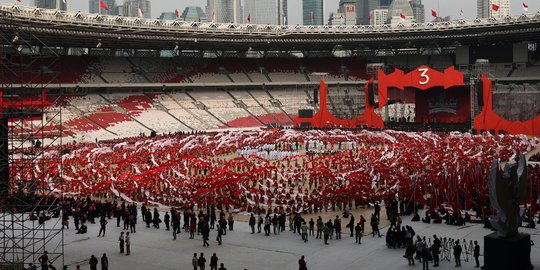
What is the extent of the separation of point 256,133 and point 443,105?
959 inches

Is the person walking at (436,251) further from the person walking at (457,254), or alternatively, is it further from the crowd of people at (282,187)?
the person walking at (457,254)

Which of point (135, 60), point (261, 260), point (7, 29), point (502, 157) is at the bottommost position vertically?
point (261, 260)

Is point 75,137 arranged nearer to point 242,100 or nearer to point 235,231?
point 242,100

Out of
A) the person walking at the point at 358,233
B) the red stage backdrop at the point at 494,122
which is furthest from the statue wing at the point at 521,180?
the red stage backdrop at the point at 494,122

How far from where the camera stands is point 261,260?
19.3 metres

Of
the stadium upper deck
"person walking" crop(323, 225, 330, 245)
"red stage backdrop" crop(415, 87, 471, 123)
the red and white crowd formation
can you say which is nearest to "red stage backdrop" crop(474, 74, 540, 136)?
the red and white crowd formation

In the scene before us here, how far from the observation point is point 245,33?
74.2 m

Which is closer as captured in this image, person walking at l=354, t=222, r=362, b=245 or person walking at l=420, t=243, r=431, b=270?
person walking at l=420, t=243, r=431, b=270

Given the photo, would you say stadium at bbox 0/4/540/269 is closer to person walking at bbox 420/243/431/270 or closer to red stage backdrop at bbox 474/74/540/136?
red stage backdrop at bbox 474/74/540/136

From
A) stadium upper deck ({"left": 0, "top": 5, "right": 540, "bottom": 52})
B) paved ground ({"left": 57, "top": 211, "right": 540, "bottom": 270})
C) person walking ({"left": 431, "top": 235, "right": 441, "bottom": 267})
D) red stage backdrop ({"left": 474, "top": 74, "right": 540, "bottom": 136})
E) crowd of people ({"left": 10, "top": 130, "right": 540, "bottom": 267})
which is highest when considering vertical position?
stadium upper deck ({"left": 0, "top": 5, "right": 540, "bottom": 52})

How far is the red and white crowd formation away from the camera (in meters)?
27.6

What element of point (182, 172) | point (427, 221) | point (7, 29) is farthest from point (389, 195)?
point (7, 29)

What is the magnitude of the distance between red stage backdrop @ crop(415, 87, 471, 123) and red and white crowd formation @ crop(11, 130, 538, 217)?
17.3 m

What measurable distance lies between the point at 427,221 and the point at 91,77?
5682 cm
